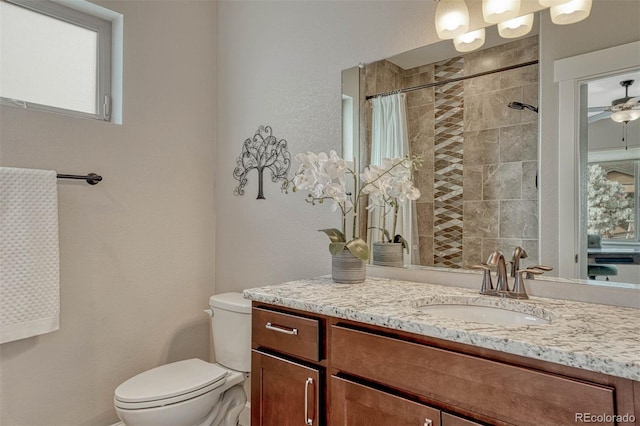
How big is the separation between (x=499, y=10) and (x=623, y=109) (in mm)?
520

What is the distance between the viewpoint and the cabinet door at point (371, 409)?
93cm

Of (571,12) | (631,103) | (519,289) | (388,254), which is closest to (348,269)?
(388,254)

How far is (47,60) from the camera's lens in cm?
186

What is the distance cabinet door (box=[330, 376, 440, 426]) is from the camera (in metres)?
0.93

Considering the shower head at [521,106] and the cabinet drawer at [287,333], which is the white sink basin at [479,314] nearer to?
Answer: the cabinet drawer at [287,333]

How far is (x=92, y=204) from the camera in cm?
187

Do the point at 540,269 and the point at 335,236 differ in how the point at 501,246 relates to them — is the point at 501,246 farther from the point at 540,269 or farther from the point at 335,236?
the point at 335,236

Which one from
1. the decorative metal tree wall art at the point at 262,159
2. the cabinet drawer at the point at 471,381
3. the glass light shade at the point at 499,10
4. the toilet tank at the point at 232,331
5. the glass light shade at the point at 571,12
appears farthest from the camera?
the decorative metal tree wall art at the point at 262,159

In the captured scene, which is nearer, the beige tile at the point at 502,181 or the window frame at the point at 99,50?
the beige tile at the point at 502,181

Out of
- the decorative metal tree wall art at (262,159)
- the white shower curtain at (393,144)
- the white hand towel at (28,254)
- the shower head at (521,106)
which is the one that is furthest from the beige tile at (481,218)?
the white hand towel at (28,254)

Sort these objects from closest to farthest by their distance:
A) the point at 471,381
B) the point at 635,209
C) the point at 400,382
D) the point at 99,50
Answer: the point at 471,381, the point at 400,382, the point at 635,209, the point at 99,50

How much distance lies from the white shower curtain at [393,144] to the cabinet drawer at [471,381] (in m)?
0.62

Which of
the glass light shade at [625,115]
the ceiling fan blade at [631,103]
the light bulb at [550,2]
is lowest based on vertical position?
the glass light shade at [625,115]

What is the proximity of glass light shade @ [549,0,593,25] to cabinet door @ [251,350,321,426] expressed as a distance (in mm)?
1372
